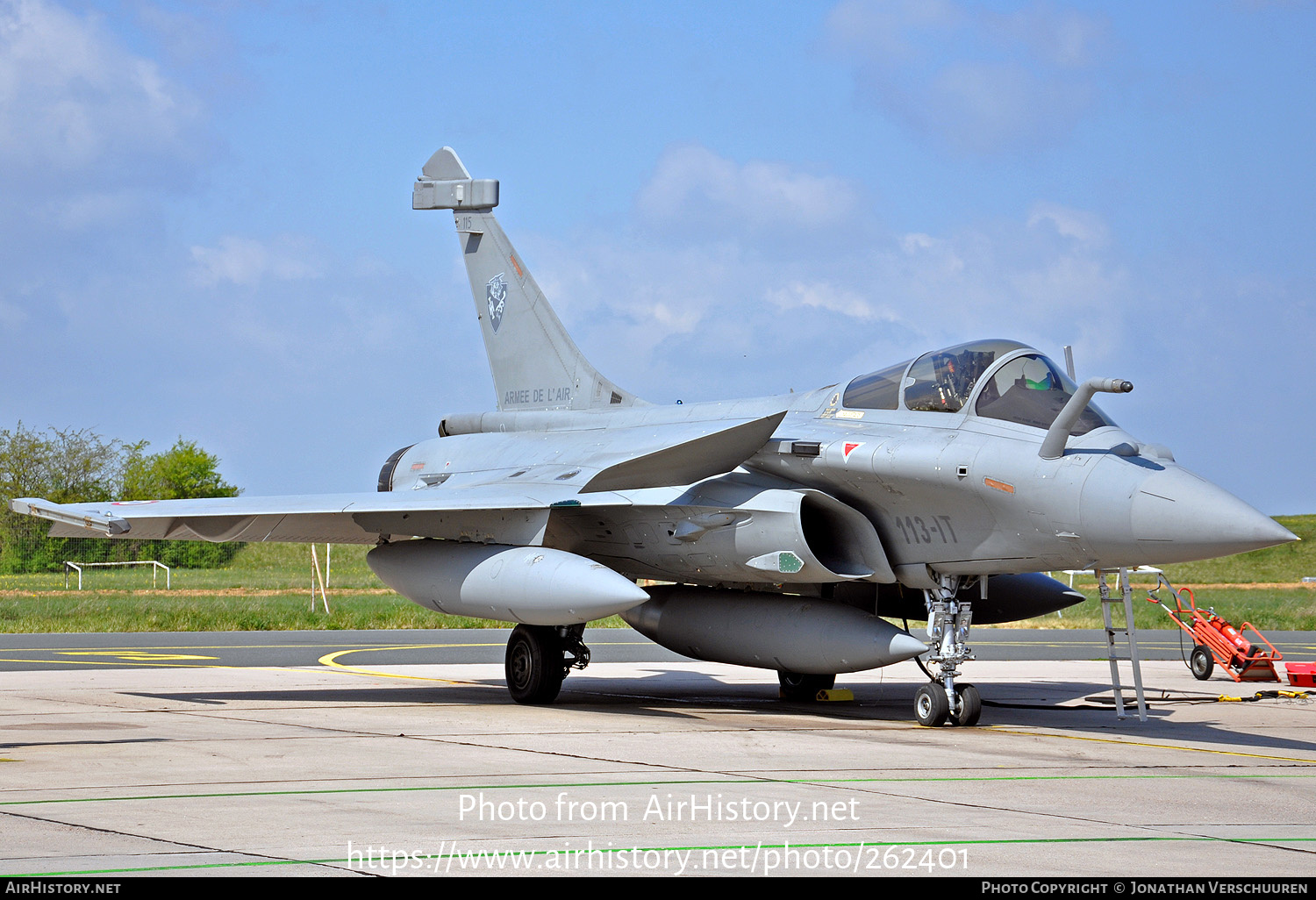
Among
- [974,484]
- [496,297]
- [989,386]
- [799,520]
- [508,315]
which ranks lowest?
[799,520]

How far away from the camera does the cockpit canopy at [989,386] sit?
979 cm

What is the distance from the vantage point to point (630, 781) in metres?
7.34

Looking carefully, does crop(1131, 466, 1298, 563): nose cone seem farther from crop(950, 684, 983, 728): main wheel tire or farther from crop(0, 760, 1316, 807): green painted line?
crop(950, 684, 983, 728): main wheel tire

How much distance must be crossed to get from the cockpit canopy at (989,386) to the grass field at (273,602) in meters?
14.9

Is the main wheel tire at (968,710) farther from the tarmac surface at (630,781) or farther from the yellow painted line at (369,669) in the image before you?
the yellow painted line at (369,669)

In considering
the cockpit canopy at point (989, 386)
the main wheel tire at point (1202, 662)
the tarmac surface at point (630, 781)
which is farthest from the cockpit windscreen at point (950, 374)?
the main wheel tire at point (1202, 662)

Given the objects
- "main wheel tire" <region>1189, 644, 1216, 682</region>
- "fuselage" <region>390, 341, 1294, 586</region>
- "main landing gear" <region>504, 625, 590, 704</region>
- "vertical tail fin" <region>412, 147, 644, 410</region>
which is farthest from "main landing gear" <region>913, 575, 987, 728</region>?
"main wheel tire" <region>1189, 644, 1216, 682</region>

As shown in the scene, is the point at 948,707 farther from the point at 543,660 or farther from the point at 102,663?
the point at 102,663

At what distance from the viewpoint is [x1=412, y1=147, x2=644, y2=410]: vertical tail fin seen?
48.1 ft

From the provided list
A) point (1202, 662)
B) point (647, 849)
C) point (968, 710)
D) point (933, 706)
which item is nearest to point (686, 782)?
point (647, 849)

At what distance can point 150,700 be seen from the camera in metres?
12.0

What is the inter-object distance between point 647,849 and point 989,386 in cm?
578

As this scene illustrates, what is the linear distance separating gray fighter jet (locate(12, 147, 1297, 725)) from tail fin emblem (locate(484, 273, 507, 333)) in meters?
2.38
